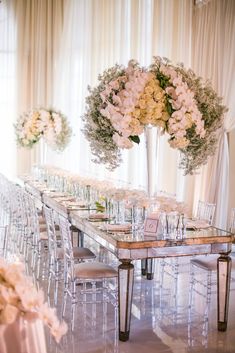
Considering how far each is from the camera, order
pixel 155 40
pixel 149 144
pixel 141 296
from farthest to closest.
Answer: pixel 155 40, pixel 141 296, pixel 149 144

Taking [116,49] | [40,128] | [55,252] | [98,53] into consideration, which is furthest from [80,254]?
[98,53]

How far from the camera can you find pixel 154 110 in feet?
13.9

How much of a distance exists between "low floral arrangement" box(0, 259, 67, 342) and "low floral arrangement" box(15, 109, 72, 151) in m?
7.38

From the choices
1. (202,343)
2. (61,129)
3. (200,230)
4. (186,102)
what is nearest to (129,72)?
(186,102)

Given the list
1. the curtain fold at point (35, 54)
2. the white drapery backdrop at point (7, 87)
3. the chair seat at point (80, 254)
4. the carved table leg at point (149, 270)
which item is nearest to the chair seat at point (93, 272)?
the chair seat at point (80, 254)

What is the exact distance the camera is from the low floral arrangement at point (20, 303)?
1.65 meters

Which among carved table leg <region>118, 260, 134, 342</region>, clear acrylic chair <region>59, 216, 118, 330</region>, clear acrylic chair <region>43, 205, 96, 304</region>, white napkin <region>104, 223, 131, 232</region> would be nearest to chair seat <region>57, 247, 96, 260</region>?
clear acrylic chair <region>43, 205, 96, 304</region>

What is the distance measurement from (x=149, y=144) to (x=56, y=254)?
1518mm

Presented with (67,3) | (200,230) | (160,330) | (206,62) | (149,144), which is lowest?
(160,330)

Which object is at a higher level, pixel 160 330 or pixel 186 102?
pixel 186 102

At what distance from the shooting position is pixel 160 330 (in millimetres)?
4344

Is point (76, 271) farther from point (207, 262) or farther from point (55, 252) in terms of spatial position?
point (207, 262)

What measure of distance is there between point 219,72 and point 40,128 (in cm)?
339

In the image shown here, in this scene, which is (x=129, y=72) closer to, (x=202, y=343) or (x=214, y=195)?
(x=202, y=343)
